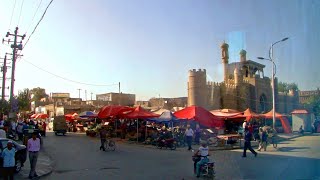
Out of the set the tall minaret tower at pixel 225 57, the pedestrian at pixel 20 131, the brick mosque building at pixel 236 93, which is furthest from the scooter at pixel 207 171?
the tall minaret tower at pixel 225 57

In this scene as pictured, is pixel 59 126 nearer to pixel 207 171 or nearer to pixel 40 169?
pixel 40 169

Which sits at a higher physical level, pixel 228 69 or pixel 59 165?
pixel 228 69

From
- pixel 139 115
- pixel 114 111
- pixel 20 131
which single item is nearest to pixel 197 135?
pixel 139 115

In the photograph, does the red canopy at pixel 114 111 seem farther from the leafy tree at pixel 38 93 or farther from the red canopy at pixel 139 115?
the leafy tree at pixel 38 93

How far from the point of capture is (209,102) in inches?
2174

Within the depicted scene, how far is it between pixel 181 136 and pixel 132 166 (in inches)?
440

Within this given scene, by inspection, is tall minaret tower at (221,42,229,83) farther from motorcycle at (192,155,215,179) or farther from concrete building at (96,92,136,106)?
motorcycle at (192,155,215,179)

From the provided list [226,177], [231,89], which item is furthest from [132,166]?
[231,89]

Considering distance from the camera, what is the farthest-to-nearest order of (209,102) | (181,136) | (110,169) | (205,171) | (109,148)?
(209,102) < (181,136) < (109,148) < (110,169) < (205,171)

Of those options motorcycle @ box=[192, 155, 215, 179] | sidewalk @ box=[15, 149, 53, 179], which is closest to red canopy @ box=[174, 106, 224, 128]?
sidewalk @ box=[15, 149, 53, 179]

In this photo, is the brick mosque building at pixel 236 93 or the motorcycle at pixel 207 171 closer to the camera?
the motorcycle at pixel 207 171

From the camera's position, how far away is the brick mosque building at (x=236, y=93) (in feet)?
180

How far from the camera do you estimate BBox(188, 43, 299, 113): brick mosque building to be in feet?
180

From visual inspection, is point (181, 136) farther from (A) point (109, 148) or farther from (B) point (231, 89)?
(B) point (231, 89)
